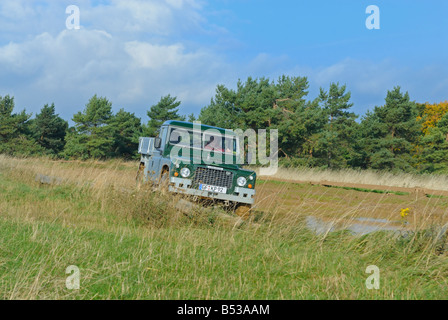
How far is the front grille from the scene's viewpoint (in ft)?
30.7

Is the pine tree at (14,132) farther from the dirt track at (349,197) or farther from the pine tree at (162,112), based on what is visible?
the dirt track at (349,197)

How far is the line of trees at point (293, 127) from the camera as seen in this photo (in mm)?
38500

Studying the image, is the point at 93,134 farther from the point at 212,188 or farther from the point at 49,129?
the point at 212,188

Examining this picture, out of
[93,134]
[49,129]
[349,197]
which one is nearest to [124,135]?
[93,134]

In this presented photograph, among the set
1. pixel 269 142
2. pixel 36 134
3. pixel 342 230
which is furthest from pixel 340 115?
pixel 342 230

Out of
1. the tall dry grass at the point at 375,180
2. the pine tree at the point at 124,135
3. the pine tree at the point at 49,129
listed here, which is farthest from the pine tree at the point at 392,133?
the pine tree at the point at 49,129

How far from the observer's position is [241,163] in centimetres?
1121

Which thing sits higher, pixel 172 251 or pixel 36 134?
pixel 36 134

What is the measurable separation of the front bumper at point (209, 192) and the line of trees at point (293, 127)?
2621 cm

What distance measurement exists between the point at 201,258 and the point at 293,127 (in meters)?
33.2

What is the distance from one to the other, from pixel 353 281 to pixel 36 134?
189ft

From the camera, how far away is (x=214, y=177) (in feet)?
31.1
